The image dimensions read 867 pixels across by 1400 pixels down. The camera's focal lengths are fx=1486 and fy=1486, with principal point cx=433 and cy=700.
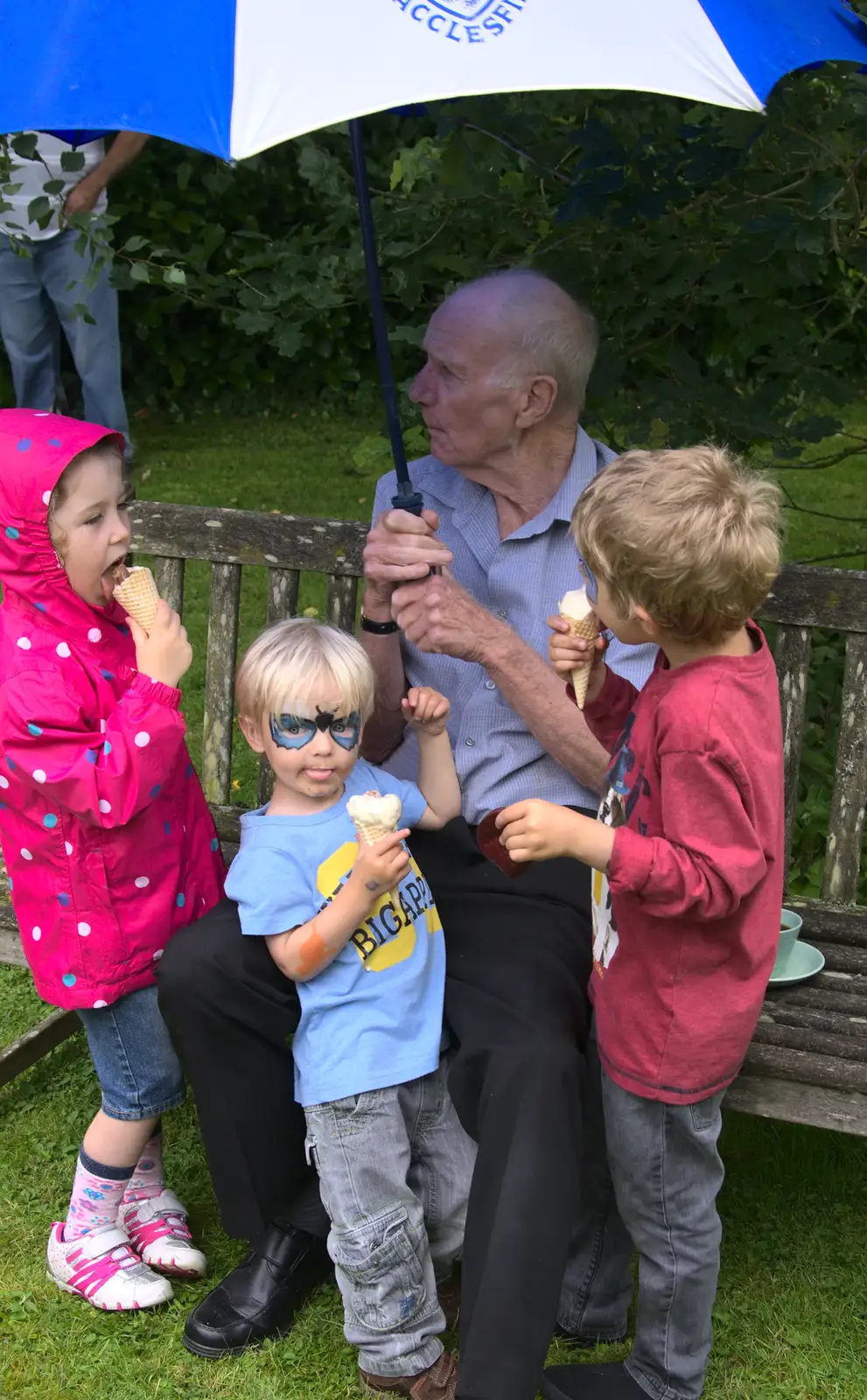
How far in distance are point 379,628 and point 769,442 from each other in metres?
1.28

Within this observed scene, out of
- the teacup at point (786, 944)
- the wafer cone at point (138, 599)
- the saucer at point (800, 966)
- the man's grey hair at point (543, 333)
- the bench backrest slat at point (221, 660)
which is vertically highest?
the man's grey hair at point (543, 333)

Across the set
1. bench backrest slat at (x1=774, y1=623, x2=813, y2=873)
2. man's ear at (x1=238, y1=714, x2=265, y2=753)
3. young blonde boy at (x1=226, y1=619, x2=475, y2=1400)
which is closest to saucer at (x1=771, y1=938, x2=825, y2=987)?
bench backrest slat at (x1=774, y1=623, x2=813, y2=873)

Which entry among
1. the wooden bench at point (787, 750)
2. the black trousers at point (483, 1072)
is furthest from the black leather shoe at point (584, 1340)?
the wooden bench at point (787, 750)

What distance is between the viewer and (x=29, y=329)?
6.78 m

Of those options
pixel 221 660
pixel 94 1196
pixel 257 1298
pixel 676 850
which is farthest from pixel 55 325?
pixel 676 850

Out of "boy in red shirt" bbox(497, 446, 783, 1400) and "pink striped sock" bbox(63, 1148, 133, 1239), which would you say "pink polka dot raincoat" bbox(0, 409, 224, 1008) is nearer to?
"pink striped sock" bbox(63, 1148, 133, 1239)

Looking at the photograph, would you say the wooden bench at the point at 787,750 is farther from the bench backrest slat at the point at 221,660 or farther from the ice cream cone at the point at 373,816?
the ice cream cone at the point at 373,816

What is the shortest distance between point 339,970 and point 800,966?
90 centimetres

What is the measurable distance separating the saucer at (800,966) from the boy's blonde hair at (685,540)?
0.87 metres

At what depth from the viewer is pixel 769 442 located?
356 cm

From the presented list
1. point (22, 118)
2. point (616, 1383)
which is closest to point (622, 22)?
point (22, 118)

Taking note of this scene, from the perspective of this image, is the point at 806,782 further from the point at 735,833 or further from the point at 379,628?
the point at 735,833

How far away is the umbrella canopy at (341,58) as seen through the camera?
1839 millimetres

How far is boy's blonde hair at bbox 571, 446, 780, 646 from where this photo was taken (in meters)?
1.99
